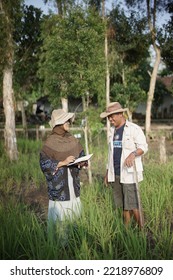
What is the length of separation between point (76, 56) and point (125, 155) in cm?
410

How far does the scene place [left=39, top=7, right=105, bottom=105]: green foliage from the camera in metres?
7.57

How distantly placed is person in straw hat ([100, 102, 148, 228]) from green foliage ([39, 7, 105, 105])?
355 cm

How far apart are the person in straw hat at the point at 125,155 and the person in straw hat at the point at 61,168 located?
59cm

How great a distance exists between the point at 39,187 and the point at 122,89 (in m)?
14.4

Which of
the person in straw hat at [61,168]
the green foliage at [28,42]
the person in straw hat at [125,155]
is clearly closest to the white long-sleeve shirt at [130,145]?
the person in straw hat at [125,155]

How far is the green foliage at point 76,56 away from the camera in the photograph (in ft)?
24.8

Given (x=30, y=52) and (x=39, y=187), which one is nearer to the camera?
(x=39, y=187)

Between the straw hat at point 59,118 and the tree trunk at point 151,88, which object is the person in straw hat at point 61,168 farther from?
the tree trunk at point 151,88

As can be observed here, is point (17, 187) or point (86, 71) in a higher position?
point (86, 71)

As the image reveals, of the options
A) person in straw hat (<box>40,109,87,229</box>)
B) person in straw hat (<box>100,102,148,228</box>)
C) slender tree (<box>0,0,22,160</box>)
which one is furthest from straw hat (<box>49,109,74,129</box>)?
slender tree (<box>0,0,22,160</box>)

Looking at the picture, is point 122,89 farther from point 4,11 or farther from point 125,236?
point 125,236

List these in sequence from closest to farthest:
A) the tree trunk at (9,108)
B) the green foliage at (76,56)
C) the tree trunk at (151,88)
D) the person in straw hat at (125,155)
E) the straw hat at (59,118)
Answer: the straw hat at (59,118) < the person in straw hat at (125,155) < the green foliage at (76,56) < the tree trunk at (9,108) < the tree trunk at (151,88)
